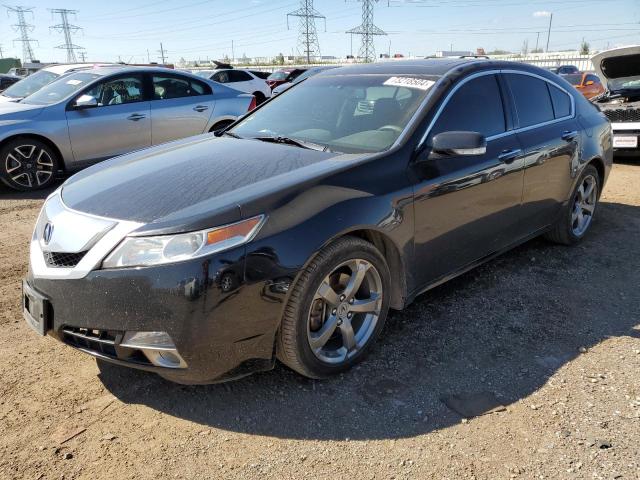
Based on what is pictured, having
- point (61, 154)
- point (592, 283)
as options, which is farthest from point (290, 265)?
point (61, 154)

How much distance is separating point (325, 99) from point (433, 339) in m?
1.83

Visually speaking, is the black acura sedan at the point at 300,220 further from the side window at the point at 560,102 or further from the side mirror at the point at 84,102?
the side mirror at the point at 84,102

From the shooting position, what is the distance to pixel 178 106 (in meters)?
7.92

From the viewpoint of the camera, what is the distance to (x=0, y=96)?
29.2 feet

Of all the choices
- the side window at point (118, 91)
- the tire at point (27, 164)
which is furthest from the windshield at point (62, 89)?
the tire at point (27, 164)

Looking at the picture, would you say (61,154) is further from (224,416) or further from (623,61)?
(623,61)

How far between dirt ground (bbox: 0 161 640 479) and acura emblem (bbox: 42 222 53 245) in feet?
2.50

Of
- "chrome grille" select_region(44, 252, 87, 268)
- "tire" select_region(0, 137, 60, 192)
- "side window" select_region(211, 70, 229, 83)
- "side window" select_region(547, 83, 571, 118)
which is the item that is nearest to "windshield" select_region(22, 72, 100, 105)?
"tire" select_region(0, 137, 60, 192)

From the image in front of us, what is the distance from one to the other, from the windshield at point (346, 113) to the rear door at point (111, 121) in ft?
12.8

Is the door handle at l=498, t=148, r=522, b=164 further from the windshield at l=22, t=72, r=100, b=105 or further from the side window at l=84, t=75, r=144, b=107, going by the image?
the windshield at l=22, t=72, r=100, b=105

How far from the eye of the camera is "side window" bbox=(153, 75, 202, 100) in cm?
781

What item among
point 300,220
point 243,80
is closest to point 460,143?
point 300,220

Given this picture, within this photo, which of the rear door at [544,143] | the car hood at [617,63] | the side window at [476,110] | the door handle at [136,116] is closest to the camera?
the side window at [476,110]

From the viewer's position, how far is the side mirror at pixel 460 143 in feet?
10.2
